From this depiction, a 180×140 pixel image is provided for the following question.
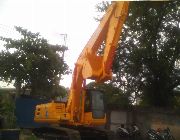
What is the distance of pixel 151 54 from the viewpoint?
23.3m

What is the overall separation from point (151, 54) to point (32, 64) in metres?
8.64

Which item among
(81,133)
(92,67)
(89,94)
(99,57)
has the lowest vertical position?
(81,133)

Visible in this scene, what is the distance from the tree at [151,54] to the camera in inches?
922

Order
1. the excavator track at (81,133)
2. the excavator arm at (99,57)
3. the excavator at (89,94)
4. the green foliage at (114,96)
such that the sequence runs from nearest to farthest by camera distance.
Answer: the excavator arm at (99,57)
the excavator at (89,94)
the excavator track at (81,133)
the green foliage at (114,96)

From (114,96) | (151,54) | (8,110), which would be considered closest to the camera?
(8,110)

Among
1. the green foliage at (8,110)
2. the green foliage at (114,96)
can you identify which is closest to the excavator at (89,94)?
the green foliage at (8,110)

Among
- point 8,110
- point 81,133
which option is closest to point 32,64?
point 8,110

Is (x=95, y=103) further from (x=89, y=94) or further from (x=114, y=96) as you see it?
(x=114, y=96)

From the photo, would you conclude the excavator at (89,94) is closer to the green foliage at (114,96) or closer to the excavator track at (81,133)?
the excavator track at (81,133)

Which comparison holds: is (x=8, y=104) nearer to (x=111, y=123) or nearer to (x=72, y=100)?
(x=111, y=123)

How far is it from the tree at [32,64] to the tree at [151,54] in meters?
5.10

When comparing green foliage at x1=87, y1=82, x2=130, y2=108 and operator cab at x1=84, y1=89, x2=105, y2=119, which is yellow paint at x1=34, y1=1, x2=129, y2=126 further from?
green foliage at x1=87, y1=82, x2=130, y2=108

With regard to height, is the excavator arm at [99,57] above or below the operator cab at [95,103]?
above

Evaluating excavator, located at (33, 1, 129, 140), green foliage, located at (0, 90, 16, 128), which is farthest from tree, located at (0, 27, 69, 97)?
excavator, located at (33, 1, 129, 140)
